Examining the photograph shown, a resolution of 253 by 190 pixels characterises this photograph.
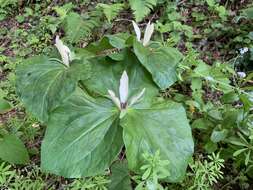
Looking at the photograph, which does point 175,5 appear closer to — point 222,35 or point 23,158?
point 222,35

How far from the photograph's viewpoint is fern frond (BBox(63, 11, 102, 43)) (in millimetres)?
3259

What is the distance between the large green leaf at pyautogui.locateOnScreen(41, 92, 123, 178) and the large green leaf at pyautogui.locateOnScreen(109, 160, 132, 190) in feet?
0.88

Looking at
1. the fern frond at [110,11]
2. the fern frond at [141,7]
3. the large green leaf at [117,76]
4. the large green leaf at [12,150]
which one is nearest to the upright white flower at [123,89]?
the large green leaf at [117,76]

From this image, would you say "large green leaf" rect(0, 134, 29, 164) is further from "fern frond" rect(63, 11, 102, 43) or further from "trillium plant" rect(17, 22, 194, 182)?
"fern frond" rect(63, 11, 102, 43)

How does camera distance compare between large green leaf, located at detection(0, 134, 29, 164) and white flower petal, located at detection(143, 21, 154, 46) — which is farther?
large green leaf, located at detection(0, 134, 29, 164)

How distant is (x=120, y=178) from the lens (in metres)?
1.83

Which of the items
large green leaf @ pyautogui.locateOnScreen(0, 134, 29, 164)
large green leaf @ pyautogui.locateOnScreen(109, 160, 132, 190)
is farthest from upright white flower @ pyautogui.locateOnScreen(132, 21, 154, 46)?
large green leaf @ pyautogui.locateOnScreen(0, 134, 29, 164)

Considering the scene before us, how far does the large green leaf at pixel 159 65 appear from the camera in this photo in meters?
1.77

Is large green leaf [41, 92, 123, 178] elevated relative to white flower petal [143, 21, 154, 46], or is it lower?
lower

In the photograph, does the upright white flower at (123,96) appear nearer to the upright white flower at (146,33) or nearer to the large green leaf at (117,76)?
the large green leaf at (117,76)

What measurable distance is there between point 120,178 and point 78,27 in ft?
5.81

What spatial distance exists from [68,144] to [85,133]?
3.2 inches

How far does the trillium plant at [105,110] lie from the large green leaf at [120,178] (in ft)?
0.74

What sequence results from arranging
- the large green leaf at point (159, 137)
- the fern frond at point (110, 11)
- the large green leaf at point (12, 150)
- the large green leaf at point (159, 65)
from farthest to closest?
the fern frond at point (110, 11) → the large green leaf at point (12, 150) → the large green leaf at point (159, 65) → the large green leaf at point (159, 137)
